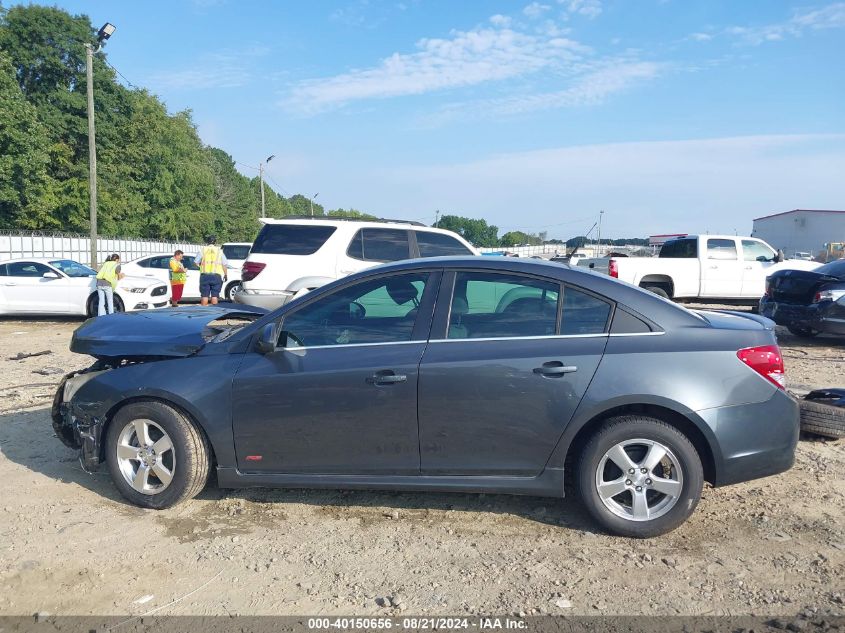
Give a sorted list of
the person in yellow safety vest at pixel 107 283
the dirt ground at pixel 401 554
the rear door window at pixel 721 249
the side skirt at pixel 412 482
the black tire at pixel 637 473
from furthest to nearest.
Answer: the rear door window at pixel 721 249, the person in yellow safety vest at pixel 107 283, the side skirt at pixel 412 482, the black tire at pixel 637 473, the dirt ground at pixel 401 554

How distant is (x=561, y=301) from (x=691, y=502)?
1.34 m

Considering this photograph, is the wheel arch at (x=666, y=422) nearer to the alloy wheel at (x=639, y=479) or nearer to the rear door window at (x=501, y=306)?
the alloy wheel at (x=639, y=479)

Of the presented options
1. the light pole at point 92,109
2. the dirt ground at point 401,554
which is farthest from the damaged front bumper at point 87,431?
the light pole at point 92,109

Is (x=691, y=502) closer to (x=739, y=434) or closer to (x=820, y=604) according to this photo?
(x=739, y=434)

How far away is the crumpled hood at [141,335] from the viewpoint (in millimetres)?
4477

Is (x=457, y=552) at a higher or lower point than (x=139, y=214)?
lower

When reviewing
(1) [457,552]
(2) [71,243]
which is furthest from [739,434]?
(2) [71,243]

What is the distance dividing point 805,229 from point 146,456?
66586 mm

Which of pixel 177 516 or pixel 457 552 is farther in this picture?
pixel 177 516

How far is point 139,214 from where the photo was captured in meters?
49.6

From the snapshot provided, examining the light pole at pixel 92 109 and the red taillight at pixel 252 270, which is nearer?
the red taillight at pixel 252 270

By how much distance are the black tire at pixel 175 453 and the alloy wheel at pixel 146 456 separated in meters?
0.02

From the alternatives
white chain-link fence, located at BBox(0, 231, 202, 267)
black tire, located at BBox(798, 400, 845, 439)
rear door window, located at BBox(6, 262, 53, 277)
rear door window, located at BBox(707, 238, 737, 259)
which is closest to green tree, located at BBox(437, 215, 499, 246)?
white chain-link fence, located at BBox(0, 231, 202, 267)

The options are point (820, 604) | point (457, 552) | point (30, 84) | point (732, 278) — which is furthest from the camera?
point (30, 84)
